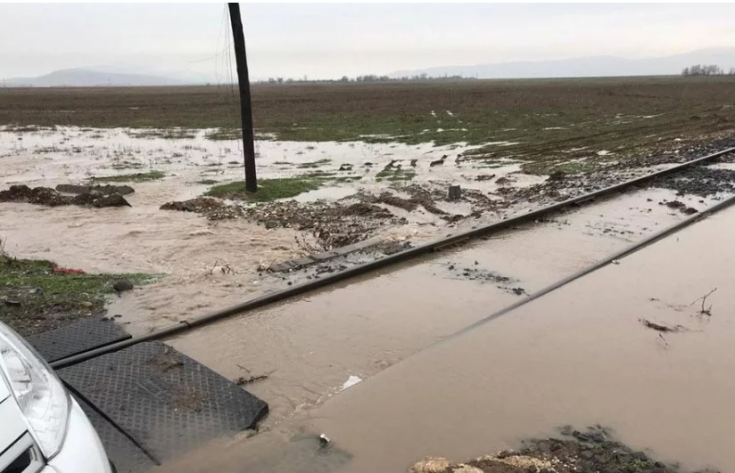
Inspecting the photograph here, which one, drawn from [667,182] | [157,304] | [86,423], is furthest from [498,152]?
[86,423]

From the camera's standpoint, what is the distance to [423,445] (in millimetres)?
3656

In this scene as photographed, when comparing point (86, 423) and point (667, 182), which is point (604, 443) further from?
point (667, 182)

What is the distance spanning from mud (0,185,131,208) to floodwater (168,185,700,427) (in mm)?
7296

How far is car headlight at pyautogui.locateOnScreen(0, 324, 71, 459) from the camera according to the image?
6.10 feet

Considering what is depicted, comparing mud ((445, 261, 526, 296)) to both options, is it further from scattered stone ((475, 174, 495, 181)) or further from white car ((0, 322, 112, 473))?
scattered stone ((475, 174, 495, 181))

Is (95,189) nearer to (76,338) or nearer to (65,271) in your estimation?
(65,271)

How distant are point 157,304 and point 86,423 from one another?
4120mm

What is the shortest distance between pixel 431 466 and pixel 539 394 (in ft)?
4.55

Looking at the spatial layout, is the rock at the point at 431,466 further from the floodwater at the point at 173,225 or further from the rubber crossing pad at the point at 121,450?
the floodwater at the point at 173,225

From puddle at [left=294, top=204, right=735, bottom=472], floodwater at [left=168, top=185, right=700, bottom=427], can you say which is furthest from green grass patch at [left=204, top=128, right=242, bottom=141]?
puddle at [left=294, top=204, right=735, bottom=472]

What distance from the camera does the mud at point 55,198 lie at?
1172cm

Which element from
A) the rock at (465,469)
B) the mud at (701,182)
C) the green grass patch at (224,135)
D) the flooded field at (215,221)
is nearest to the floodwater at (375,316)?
the flooded field at (215,221)

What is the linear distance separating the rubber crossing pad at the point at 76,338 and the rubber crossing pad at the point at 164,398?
302 mm

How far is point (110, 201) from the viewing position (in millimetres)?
11695
